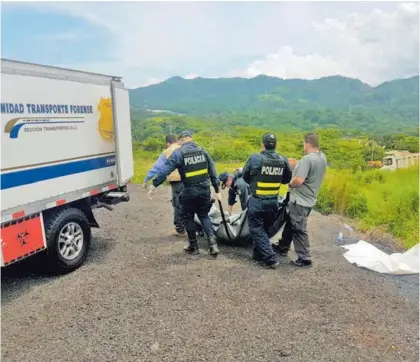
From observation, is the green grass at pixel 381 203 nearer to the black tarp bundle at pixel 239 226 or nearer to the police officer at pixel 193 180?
the black tarp bundle at pixel 239 226

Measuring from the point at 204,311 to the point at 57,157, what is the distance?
8.24 feet

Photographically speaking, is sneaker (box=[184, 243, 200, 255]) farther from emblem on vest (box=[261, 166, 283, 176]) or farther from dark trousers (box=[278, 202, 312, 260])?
emblem on vest (box=[261, 166, 283, 176])

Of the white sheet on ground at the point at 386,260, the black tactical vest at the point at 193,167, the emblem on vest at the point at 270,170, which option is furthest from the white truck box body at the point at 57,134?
the white sheet on ground at the point at 386,260

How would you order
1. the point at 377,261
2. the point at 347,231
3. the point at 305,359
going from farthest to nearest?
the point at 347,231, the point at 377,261, the point at 305,359

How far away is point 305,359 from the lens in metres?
3.48

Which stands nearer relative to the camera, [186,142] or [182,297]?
[182,297]

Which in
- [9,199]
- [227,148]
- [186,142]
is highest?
[186,142]

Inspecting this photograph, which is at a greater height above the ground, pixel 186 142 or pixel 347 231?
pixel 186 142

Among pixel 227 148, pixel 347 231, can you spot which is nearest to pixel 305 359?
pixel 347 231

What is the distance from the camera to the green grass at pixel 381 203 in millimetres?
8070

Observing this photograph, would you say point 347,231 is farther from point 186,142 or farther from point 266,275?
point 186,142

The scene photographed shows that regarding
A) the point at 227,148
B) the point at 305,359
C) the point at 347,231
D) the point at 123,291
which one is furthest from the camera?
the point at 227,148

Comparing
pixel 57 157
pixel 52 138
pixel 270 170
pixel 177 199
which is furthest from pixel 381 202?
pixel 52 138

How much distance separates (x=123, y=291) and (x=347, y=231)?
15.2ft
